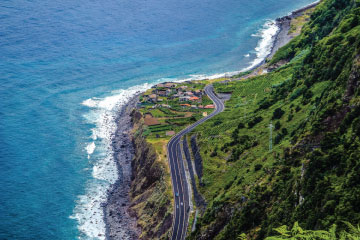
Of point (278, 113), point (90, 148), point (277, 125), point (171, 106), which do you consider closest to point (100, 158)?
point (90, 148)

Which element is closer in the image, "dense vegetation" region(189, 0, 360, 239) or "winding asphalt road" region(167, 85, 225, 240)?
"dense vegetation" region(189, 0, 360, 239)

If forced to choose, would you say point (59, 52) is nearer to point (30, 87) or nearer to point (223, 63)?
point (30, 87)

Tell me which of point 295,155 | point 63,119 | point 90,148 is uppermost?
point 63,119

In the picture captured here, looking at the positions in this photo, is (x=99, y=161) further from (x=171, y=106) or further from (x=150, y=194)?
(x=171, y=106)

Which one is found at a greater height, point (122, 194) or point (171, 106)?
point (171, 106)

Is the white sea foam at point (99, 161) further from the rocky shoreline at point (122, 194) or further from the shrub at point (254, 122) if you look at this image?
the shrub at point (254, 122)

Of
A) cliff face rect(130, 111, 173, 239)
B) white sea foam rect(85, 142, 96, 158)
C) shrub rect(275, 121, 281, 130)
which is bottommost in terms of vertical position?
cliff face rect(130, 111, 173, 239)

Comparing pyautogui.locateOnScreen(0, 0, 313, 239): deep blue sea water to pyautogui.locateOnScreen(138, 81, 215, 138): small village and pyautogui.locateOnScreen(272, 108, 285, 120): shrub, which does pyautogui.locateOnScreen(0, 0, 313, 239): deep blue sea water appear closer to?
pyautogui.locateOnScreen(138, 81, 215, 138): small village

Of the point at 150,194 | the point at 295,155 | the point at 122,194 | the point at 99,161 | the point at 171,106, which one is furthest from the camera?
the point at 171,106

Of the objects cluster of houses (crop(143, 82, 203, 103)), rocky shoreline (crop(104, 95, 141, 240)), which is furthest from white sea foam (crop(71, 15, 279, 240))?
cluster of houses (crop(143, 82, 203, 103))
